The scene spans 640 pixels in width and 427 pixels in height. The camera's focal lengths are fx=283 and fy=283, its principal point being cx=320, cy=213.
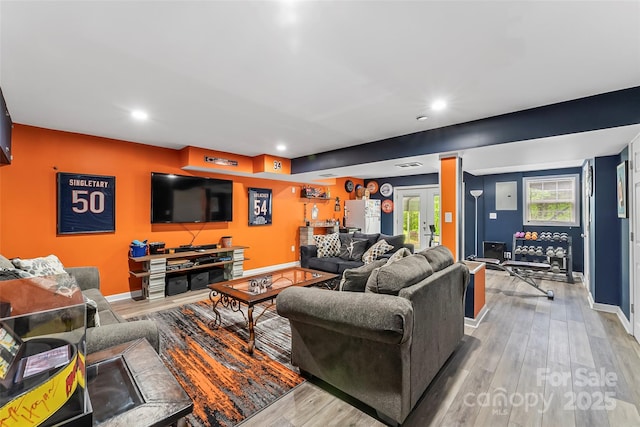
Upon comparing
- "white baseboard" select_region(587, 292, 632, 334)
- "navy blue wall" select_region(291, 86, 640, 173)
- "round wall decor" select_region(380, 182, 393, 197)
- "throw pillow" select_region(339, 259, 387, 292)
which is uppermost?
"navy blue wall" select_region(291, 86, 640, 173)

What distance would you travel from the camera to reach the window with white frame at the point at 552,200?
5.72 m

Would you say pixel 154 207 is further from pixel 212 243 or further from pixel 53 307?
pixel 53 307

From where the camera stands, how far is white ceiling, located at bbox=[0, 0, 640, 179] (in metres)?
1.59

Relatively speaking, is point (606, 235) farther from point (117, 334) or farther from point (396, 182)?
point (117, 334)

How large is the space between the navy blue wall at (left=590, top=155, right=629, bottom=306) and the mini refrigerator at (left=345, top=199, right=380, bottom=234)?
4.49 metres

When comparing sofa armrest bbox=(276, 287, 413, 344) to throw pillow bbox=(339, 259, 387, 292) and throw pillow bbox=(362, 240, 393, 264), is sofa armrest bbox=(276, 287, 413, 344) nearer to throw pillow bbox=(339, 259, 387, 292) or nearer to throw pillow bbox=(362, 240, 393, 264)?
throw pillow bbox=(339, 259, 387, 292)

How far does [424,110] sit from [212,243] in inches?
163

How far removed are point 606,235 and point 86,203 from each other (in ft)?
22.7

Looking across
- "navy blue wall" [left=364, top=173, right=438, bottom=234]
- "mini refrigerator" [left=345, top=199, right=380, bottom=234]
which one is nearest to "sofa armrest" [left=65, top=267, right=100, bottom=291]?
"mini refrigerator" [left=345, top=199, right=380, bottom=234]

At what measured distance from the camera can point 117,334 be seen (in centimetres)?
163

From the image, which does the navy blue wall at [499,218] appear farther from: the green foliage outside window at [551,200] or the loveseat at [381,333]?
the loveseat at [381,333]

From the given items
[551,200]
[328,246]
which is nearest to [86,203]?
[328,246]

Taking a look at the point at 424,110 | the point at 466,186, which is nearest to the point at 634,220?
the point at 424,110

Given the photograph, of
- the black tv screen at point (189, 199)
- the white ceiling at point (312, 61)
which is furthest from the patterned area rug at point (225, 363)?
the white ceiling at point (312, 61)
